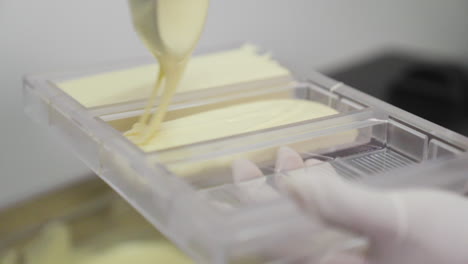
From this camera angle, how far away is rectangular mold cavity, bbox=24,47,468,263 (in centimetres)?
54

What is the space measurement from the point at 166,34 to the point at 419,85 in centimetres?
95

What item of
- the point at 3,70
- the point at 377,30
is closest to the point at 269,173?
the point at 3,70

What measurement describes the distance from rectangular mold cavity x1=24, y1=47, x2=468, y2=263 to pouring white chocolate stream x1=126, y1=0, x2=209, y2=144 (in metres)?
0.05

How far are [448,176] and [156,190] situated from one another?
11.4 inches

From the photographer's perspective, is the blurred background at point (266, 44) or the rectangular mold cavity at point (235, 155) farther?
the blurred background at point (266, 44)

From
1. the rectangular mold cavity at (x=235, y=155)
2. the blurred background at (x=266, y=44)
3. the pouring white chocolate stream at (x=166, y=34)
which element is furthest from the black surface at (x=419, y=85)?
the pouring white chocolate stream at (x=166, y=34)

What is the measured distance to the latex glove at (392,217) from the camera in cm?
54

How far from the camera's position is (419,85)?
1500 mm

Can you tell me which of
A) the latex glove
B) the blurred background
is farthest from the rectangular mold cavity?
the blurred background

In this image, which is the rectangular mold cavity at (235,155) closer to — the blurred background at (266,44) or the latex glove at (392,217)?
the latex glove at (392,217)

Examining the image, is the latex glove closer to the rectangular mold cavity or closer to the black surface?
the rectangular mold cavity

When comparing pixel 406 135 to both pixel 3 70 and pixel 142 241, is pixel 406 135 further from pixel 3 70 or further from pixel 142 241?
pixel 3 70

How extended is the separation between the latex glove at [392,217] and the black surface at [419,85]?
33.3 inches

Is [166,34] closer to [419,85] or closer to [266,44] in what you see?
[266,44]
